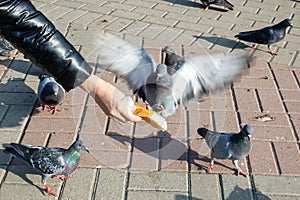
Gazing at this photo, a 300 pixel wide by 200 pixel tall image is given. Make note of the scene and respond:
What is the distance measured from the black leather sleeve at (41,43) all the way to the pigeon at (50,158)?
2.65 ft

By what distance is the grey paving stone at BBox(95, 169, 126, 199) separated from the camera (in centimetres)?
355

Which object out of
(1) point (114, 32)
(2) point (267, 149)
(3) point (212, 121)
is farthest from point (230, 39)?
(2) point (267, 149)

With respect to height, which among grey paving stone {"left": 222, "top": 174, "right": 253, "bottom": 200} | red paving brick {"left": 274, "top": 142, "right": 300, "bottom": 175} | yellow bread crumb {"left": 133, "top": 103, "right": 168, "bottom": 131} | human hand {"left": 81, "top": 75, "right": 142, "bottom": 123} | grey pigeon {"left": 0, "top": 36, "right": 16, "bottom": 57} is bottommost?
red paving brick {"left": 274, "top": 142, "right": 300, "bottom": 175}

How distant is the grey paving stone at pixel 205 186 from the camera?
3578 mm

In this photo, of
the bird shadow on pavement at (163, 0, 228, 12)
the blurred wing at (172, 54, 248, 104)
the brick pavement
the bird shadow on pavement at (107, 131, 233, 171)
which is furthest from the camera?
the bird shadow on pavement at (163, 0, 228, 12)

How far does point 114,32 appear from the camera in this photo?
19.8ft

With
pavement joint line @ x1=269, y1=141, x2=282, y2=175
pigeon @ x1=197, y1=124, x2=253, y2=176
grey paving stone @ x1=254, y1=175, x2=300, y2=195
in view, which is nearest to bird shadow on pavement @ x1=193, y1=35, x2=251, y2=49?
pavement joint line @ x1=269, y1=141, x2=282, y2=175

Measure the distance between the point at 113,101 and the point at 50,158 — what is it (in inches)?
42.2

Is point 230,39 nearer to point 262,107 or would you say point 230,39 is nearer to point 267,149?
point 262,107

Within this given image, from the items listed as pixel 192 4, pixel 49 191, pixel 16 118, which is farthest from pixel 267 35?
pixel 49 191

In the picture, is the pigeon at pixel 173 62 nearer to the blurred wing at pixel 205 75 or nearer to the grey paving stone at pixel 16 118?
the blurred wing at pixel 205 75

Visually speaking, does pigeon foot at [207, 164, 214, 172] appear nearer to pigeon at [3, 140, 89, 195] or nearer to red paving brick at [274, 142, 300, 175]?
red paving brick at [274, 142, 300, 175]

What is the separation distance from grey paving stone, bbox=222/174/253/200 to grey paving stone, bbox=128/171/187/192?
0.34 metres

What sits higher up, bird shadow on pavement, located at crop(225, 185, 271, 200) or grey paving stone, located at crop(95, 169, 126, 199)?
grey paving stone, located at crop(95, 169, 126, 199)
